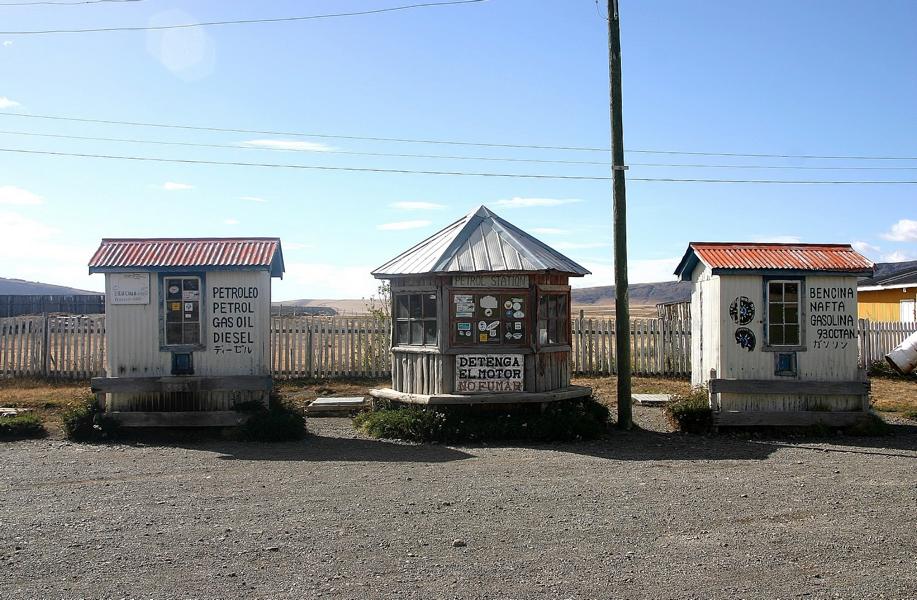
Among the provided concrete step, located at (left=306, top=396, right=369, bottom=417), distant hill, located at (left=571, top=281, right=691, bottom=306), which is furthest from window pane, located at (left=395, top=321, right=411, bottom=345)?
distant hill, located at (left=571, top=281, right=691, bottom=306)

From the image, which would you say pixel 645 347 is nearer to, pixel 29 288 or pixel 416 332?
pixel 416 332

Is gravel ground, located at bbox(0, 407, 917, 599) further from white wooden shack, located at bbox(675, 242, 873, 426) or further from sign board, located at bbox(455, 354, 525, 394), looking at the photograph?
white wooden shack, located at bbox(675, 242, 873, 426)

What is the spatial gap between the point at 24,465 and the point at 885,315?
80.1 feet

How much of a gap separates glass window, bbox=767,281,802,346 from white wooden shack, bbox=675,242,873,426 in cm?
1

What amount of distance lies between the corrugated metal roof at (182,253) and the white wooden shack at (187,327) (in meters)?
0.01

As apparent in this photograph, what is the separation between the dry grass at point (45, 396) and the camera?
43.1 ft

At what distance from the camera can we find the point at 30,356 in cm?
1808

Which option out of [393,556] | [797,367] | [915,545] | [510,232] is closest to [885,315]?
[797,367]

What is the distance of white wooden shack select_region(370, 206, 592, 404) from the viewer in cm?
1155

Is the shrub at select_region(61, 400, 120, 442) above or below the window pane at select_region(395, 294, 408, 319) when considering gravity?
below

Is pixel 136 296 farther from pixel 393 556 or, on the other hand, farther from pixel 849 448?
pixel 849 448

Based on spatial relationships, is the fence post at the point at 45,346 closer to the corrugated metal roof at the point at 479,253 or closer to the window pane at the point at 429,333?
the corrugated metal roof at the point at 479,253

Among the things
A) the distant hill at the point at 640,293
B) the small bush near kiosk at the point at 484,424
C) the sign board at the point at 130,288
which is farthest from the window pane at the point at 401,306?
the distant hill at the point at 640,293

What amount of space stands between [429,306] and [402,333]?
77cm
